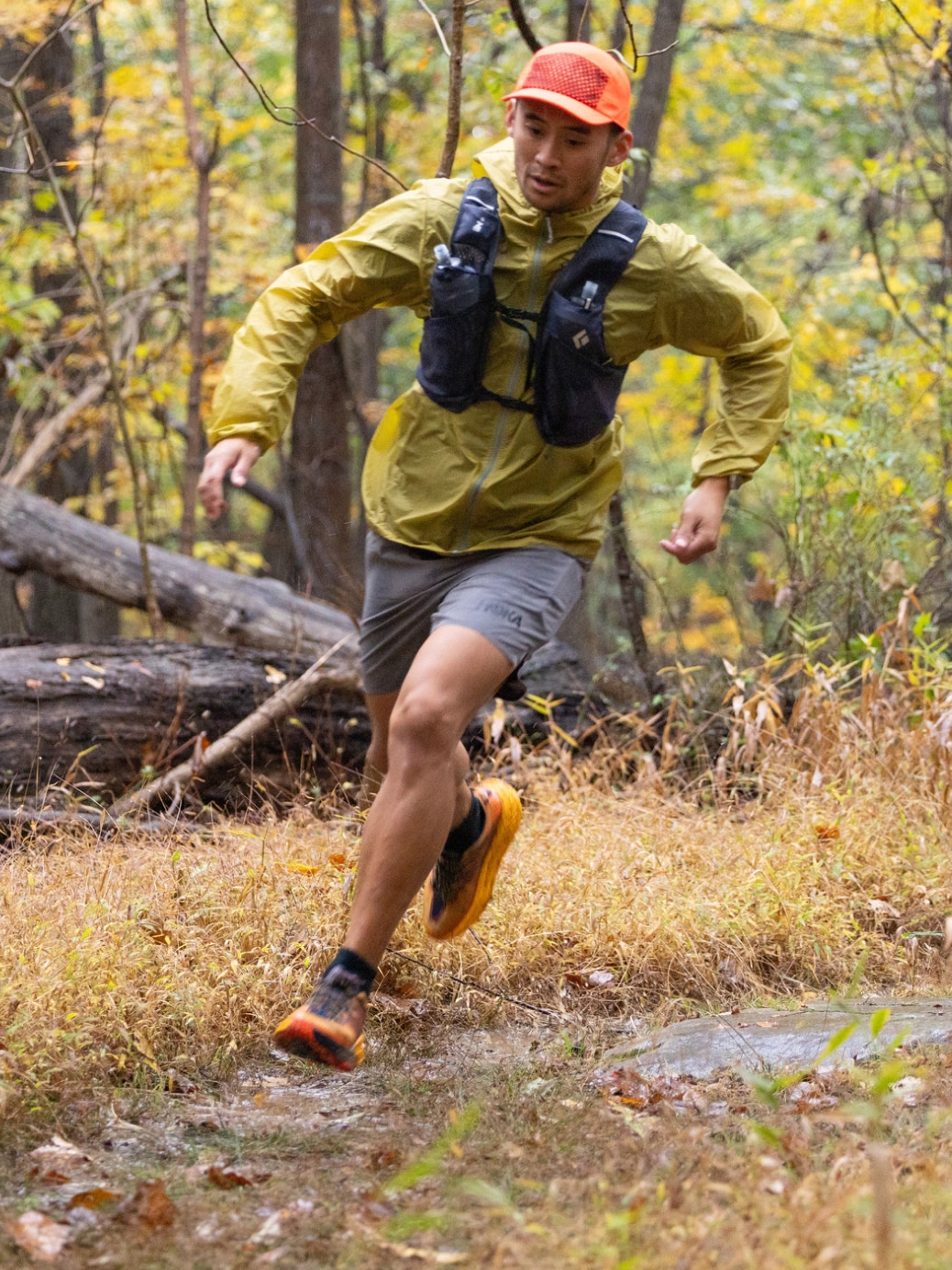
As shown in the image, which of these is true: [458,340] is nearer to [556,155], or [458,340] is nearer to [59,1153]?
[556,155]

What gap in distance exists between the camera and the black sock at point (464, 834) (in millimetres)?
3703

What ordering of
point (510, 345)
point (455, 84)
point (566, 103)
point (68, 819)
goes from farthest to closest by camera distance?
1. point (455, 84)
2. point (68, 819)
3. point (510, 345)
4. point (566, 103)

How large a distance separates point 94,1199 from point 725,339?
2704 mm

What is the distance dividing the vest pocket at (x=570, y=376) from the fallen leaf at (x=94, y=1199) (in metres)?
2.16

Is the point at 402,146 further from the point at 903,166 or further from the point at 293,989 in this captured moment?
the point at 293,989

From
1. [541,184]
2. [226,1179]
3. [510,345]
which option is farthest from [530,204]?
[226,1179]

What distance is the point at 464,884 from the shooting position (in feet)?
12.0

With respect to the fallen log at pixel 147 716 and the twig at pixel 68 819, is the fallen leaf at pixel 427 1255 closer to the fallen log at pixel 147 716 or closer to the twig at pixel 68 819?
the twig at pixel 68 819

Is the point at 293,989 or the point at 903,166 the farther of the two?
the point at 903,166

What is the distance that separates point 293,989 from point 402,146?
12.4m

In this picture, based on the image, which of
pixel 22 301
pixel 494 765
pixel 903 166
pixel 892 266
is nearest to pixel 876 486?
pixel 494 765

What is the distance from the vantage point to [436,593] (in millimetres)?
3660

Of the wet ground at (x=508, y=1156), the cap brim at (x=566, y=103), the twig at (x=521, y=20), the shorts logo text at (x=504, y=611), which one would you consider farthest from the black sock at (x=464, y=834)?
the twig at (x=521, y=20)

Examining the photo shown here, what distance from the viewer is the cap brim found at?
3.28 metres
